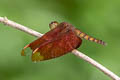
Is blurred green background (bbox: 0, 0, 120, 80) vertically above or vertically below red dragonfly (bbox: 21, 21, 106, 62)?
below

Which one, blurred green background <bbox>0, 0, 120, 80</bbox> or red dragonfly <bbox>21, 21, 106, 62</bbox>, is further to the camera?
blurred green background <bbox>0, 0, 120, 80</bbox>

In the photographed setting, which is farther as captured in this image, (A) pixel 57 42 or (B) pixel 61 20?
(B) pixel 61 20

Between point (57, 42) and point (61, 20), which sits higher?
point (57, 42)

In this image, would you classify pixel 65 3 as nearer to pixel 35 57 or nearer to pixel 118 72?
pixel 118 72
